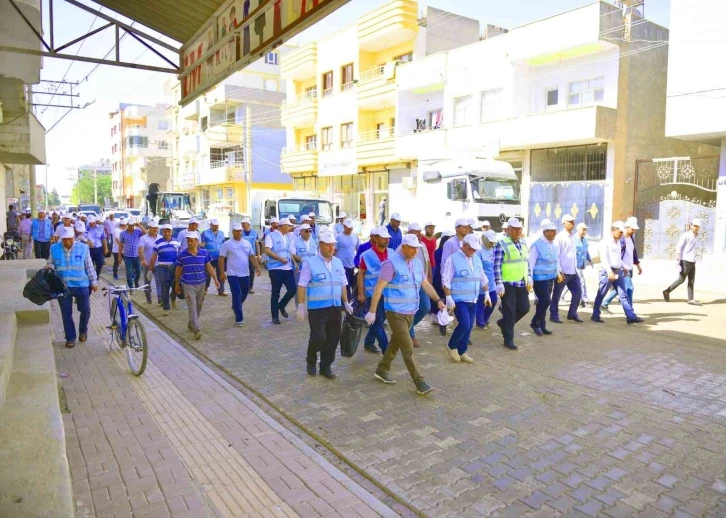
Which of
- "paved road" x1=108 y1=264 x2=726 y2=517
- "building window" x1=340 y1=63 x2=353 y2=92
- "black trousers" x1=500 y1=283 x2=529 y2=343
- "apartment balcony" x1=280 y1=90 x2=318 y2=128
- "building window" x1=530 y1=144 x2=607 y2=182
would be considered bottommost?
"paved road" x1=108 y1=264 x2=726 y2=517

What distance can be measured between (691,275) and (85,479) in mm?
11914

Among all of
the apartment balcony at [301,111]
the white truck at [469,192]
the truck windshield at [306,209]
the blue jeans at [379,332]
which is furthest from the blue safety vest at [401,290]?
the apartment balcony at [301,111]

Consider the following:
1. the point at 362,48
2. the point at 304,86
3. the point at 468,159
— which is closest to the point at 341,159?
the point at 362,48

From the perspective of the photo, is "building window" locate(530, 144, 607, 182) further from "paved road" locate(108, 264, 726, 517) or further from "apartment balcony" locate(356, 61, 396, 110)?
"paved road" locate(108, 264, 726, 517)

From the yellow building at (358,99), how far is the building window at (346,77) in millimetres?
52

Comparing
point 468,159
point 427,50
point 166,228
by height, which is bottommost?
point 166,228

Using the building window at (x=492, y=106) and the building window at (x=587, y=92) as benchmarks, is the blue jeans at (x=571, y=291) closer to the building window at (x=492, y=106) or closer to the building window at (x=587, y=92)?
the building window at (x=587, y=92)

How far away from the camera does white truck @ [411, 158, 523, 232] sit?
52.6 ft

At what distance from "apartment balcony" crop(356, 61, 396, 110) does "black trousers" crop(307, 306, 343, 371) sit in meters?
22.0

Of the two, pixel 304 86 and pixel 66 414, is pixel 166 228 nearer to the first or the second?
pixel 66 414

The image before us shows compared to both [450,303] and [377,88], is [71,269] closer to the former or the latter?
[450,303]

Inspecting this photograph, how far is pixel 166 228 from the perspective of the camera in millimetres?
10828

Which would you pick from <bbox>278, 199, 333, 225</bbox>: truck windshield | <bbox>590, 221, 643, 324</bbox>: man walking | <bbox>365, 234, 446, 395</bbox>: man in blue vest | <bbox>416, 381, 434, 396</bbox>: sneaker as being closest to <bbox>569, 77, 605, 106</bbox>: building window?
<bbox>278, 199, 333, 225</bbox>: truck windshield

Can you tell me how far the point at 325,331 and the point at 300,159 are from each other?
28.9 metres
